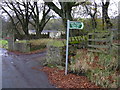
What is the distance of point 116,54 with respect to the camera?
4730 millimetres

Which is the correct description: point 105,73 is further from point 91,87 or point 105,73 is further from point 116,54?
point 116,54

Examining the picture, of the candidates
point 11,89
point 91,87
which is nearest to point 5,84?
point 11,89

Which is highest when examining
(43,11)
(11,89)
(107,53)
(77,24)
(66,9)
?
(43,11)

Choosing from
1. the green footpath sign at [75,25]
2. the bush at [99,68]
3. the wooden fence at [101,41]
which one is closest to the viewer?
the bush at [99,68]

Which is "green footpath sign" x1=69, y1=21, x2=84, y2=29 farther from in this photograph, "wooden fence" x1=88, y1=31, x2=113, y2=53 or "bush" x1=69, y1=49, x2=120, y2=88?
"bush" x1=69, y1=49, x2=120, y2=88

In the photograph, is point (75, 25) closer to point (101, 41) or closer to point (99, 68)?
point (101, 41)

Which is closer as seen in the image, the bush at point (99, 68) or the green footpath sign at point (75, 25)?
the bush at point (99, 68)

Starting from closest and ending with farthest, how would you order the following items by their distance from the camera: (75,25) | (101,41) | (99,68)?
1. (99,68)
2. (75,25)
3. (101,41)

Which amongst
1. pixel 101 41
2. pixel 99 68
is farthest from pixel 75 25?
pixel 99 68

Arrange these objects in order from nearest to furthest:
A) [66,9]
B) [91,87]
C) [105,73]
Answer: [91,87] → [105,73] → [66,9]

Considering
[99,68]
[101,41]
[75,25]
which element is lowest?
[99,68]

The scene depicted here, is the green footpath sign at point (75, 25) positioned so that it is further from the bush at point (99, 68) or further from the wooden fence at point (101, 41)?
the bush at point (99, 68)

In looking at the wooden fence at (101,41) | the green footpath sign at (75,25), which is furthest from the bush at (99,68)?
the green footpath sign at (75,25)

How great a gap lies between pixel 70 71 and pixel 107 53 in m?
1.71
